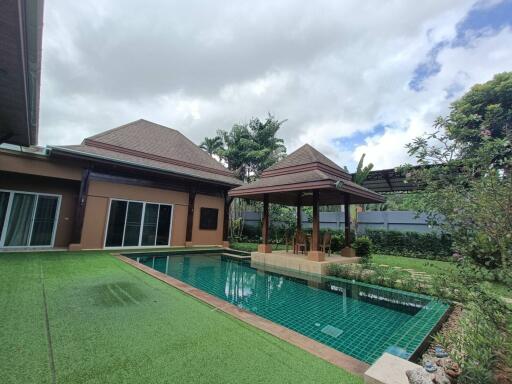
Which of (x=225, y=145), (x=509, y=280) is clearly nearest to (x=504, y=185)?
(x=509, y=280)

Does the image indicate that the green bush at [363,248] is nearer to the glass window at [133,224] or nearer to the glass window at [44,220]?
the glass window at [133,224]

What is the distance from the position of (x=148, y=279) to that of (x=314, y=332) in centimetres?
417

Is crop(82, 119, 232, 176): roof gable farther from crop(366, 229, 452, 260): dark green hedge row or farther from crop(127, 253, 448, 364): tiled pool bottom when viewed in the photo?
crop(366, 229, 452, 260): dark green hedge row

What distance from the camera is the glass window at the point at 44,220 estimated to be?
9987 millimetres

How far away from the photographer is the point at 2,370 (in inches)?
87.7

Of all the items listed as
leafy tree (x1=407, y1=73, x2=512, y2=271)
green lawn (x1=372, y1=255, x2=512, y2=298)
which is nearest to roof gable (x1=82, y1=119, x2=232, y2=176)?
green lawn (x1=372, y1=255, x2=512, y2=298)

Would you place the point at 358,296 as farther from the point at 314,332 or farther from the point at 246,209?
the point at 246,209

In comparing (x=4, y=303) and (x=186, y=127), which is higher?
(x=186, y=127)

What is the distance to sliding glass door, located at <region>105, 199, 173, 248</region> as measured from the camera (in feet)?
36.2

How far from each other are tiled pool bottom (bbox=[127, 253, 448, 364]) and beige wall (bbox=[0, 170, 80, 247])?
16.6 ft

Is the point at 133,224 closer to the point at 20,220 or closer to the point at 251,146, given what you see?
the point at 20,220

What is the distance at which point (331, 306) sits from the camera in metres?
Result: 5.28

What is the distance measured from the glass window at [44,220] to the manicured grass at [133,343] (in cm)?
618

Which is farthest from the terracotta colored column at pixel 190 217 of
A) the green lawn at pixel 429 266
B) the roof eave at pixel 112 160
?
the green lawn at pixel 429 266
